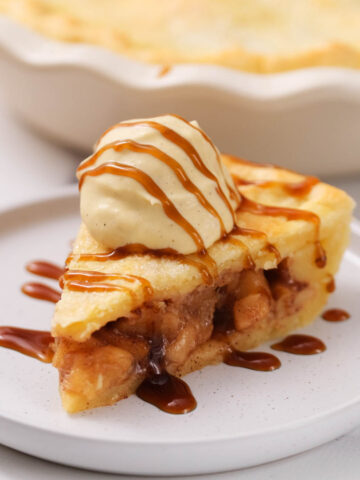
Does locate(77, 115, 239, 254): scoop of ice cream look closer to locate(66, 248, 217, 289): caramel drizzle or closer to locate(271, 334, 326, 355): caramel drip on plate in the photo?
locate(66, 248, 217, 289): caramel drizzle

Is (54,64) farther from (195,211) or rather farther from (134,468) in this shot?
(134,468)

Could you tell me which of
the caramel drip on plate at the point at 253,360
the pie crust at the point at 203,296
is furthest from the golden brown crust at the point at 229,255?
the caramel drip on plate at the point at 253,360

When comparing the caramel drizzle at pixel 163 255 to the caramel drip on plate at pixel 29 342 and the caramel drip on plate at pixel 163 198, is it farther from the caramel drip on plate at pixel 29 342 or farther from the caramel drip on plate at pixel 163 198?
the caramel drip on plate at pixel 29 342

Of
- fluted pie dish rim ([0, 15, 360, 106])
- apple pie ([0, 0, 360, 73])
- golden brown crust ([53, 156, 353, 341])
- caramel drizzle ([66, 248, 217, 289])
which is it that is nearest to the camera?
golden brown crust ([53, 156, 353, 341])

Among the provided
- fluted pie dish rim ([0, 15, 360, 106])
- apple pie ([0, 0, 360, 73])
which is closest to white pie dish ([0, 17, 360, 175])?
fluted pie dish rim ([0, 15, 360, 106])

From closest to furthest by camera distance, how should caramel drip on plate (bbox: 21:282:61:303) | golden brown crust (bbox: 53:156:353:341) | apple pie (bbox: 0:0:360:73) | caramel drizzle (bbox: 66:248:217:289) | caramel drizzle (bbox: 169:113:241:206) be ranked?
golden brown crust (bbox: 53:156:353:341)
caramel drizzle (bbox: 66:248:217:289)
caramel drizzle (bbox: 169:113:241:206)
caramel drip on plate (bbox: 21:282:61:303)
apple pie (bbox: 0:0:360:73)
